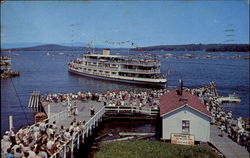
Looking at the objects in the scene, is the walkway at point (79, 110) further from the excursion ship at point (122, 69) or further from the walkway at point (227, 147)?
the excursion ship at point (122, 69)

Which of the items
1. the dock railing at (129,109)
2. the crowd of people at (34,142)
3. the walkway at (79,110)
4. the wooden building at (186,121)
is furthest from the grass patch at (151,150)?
the dock railing at (129,109)

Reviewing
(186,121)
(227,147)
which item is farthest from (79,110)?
(227,147)

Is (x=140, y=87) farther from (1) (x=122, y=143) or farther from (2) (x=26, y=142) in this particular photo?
(2) (x=26, y=142)

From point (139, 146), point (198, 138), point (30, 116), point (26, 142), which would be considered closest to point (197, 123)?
point (198, 138)

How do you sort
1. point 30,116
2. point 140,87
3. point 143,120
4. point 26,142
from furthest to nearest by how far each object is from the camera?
point 140,87
point 30,116
point 143,120
point 26,142

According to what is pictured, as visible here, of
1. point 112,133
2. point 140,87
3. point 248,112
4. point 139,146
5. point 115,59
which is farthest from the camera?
point 115,59

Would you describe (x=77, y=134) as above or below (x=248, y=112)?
above
